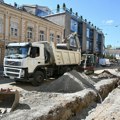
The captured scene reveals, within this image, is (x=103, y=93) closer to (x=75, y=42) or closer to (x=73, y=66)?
(x=73, y=66)

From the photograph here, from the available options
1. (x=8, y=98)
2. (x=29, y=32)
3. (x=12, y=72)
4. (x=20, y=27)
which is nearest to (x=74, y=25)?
(x=29, y=32)

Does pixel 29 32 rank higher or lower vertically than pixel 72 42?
higher

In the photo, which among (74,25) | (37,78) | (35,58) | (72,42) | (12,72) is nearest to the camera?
(12,72)

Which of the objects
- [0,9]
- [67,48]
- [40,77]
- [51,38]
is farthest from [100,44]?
[40,77]

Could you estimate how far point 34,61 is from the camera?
42.4 feet

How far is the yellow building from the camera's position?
79.6ft

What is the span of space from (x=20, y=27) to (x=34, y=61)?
14710mm

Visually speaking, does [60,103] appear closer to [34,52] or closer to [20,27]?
[34,52]

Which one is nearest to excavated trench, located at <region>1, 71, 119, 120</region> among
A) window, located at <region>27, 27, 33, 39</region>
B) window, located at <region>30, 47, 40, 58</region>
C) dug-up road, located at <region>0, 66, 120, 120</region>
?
dug-up road, located at <region>0, 66, 120, 120</region>

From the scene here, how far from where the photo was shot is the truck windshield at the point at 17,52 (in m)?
12.5

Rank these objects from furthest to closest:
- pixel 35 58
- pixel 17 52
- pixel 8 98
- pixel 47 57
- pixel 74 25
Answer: pixel 74 25
pixel 47 57
pixel 35 58
pixel 17 52
pixel 8 98

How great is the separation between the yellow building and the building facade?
23.4 feet

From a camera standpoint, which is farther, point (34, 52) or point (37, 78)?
point (37, 78)

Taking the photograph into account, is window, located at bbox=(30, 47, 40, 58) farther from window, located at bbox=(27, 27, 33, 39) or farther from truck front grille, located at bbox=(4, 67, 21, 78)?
window, located at bbox=(27, 27, 33, 39)
